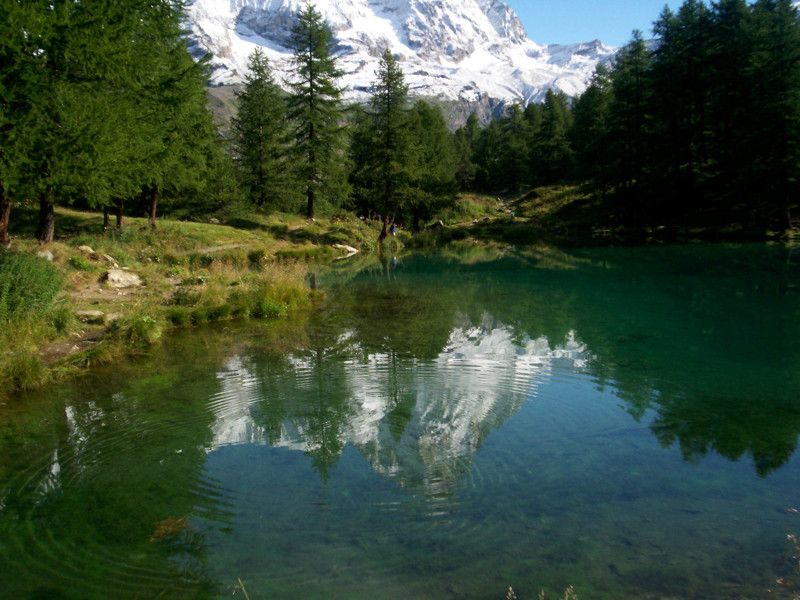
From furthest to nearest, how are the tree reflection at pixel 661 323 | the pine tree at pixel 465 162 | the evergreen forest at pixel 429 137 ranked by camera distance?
the pine tree at pixel 465 162
the evergreen forest at pixel 429 137
the tree reflection at pixel 661 323

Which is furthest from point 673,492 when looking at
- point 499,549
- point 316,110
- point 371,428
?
point 316,110

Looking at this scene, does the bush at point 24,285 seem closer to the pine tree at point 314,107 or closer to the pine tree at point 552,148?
the pine tree at point 314,107

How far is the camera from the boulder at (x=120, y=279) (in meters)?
14.8

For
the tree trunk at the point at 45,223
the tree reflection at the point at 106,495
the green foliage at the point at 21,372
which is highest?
the tree trunk at the point at 45,223

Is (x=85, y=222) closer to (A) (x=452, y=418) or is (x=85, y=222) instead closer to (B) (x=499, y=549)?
(A) (x=452, y=418)

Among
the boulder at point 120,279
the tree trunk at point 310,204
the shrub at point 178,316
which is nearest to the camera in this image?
the shrub at point 178,316

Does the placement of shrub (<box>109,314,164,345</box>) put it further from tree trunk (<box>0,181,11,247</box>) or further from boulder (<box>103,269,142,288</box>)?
tree trunk (<box>0,181,11,247</box>)

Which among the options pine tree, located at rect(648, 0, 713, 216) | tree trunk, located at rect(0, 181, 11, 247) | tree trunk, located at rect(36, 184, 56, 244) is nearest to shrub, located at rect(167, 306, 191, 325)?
tree trunk, located at rect(0, 181, 11, 247)

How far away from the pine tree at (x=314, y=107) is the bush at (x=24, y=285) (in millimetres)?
28253

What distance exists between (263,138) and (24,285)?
31.6 meters

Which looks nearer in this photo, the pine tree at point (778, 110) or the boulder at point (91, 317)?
the boulder at point (91, 317)

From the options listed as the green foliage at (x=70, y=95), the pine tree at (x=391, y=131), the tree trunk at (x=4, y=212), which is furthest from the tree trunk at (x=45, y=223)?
the pine tree at (x=391, y=131)

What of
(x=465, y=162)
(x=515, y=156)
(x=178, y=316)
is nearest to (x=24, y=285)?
(x=178, y=316)

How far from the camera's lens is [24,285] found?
33.0ft
